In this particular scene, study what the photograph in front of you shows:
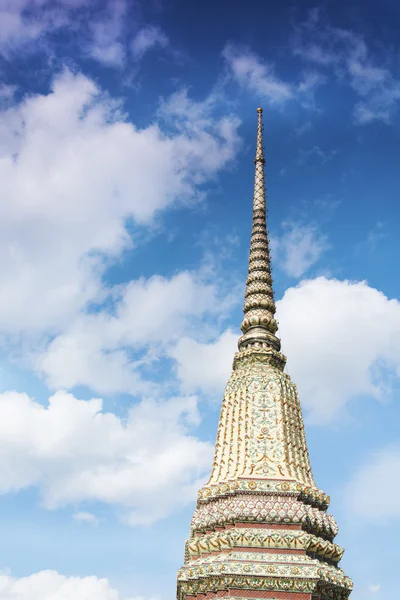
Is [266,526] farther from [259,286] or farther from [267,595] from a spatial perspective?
[259,286]

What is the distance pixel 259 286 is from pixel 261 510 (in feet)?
32.0

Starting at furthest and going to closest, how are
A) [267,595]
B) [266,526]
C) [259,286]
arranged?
1. [259,286]
2. [266,526]
3. [267,595]

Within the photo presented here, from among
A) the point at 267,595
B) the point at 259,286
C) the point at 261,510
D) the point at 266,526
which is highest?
the point at 259,286

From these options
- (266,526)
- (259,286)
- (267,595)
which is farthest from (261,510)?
(259,286)

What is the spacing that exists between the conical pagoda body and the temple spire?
77 cm

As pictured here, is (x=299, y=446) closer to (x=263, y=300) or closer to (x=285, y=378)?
(x=285, y=378)

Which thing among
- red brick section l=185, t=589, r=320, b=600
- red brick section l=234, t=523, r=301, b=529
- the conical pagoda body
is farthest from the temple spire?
red brick section l=185, t=589, r=320, b=600

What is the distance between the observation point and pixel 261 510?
19203mm

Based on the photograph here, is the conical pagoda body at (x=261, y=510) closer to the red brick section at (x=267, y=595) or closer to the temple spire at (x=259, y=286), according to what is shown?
the red brick section at (x=267, y=595)

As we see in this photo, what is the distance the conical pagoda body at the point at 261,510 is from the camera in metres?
17.8

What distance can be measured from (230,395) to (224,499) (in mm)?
4299

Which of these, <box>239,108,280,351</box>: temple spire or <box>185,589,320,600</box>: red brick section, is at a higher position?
<box>239,108,280,351</box>: temple spire

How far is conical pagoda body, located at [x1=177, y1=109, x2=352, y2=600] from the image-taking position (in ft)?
58.4

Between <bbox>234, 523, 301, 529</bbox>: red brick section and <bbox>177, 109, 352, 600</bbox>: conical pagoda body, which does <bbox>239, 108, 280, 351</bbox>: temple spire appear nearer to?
<bbox>177, 109, 352, 600</bbox>: conical pagoda body
